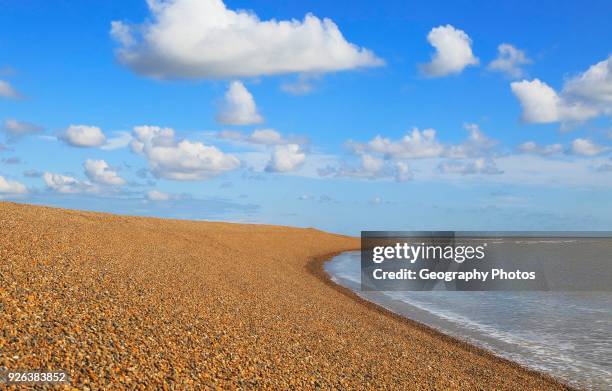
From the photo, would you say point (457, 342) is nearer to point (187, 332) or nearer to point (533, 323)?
point (533, 323)

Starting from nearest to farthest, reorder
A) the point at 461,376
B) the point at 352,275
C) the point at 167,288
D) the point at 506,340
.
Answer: the point at 461,376 → the point at 167,288 → the point at 506,340 → the point at 352,275

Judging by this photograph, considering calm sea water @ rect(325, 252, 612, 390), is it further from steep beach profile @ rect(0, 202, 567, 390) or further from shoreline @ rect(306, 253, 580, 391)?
steep beach profile @ rect(0, 202, 567, 390)

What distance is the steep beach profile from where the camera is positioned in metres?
8.96

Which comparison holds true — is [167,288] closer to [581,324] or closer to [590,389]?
[590,389]

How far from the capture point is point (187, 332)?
465 inches

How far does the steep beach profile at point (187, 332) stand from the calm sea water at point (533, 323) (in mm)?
1787

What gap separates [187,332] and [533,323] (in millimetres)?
19925

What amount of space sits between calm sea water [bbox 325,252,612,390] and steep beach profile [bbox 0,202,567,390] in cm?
179

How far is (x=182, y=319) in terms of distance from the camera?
12969mm

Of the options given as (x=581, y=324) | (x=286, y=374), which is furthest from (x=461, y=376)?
(x=581, y=324)

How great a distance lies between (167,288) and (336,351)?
6.93m

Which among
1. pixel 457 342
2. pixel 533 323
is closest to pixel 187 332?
pixel 457 342

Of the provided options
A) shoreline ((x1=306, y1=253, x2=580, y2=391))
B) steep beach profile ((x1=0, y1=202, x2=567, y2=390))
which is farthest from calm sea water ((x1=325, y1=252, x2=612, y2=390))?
steep beach profile ((x1=0, y1=202, x2=567, y2=390))

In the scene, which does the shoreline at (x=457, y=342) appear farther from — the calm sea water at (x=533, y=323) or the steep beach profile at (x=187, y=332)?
the calm sea water at (x=533, y=323)
